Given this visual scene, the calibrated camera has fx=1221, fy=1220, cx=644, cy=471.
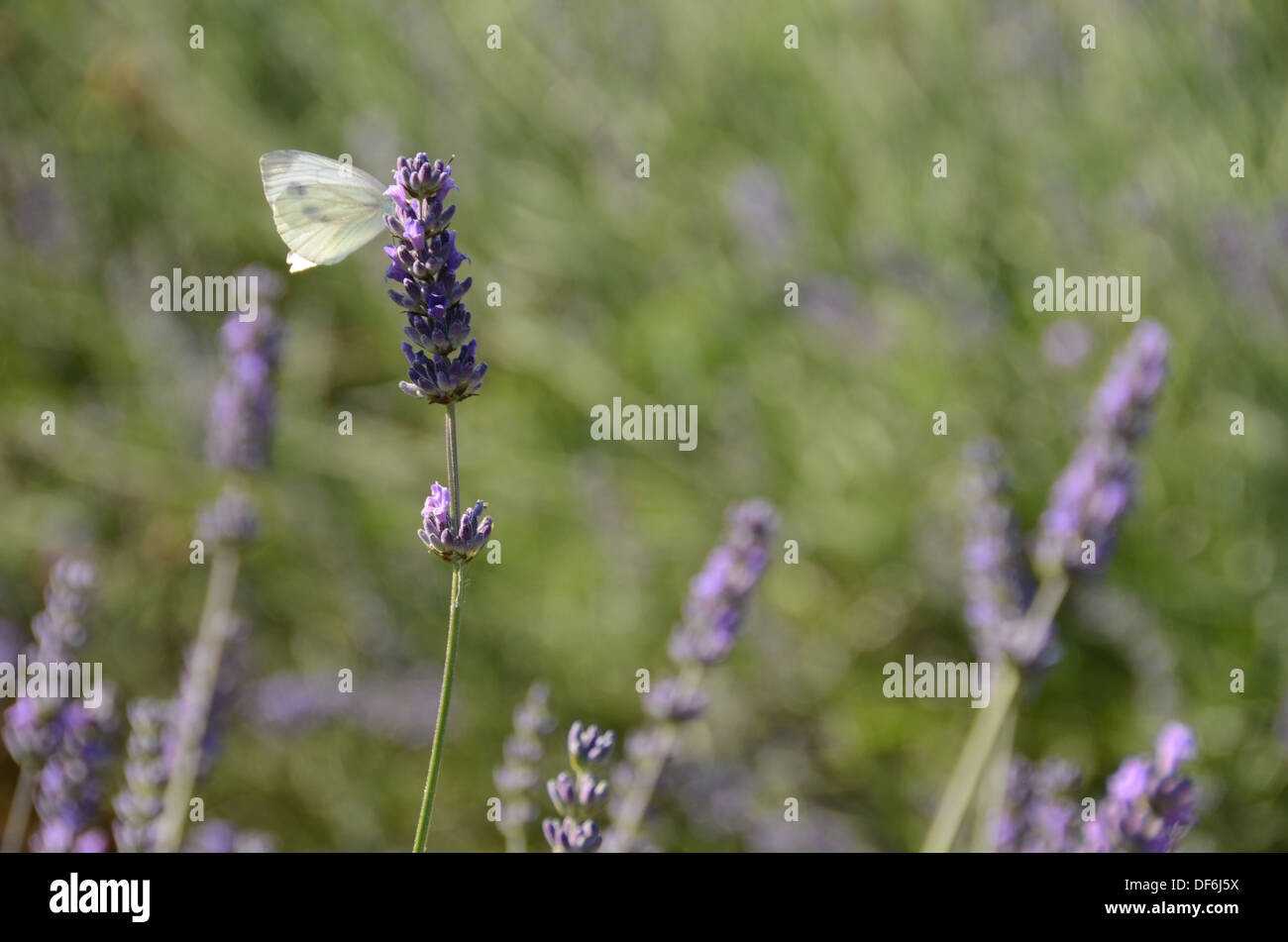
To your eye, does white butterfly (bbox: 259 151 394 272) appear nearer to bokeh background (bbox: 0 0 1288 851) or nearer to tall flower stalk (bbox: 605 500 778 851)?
tall flower stalk (bbox: 605 500 778 851)

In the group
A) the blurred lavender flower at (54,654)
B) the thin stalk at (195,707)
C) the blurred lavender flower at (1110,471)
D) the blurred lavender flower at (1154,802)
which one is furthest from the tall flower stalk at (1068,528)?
the blurred lavender flower at (54,654)

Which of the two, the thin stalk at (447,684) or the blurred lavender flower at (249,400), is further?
the blurred lavender flower at (249,400)

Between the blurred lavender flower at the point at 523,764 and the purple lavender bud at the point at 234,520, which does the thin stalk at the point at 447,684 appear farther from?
the purple lavender bud at the point at 234,520

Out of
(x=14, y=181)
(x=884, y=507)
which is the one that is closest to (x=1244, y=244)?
(x=884, y=507)

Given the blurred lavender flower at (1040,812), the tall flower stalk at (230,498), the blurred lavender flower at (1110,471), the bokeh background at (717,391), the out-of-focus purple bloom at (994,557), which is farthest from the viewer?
the bokeh background at (717,391)

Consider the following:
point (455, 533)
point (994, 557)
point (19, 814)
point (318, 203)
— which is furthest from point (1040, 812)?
point (19, 814)

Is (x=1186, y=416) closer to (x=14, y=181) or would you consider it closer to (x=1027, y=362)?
(x=1027, y=362)
